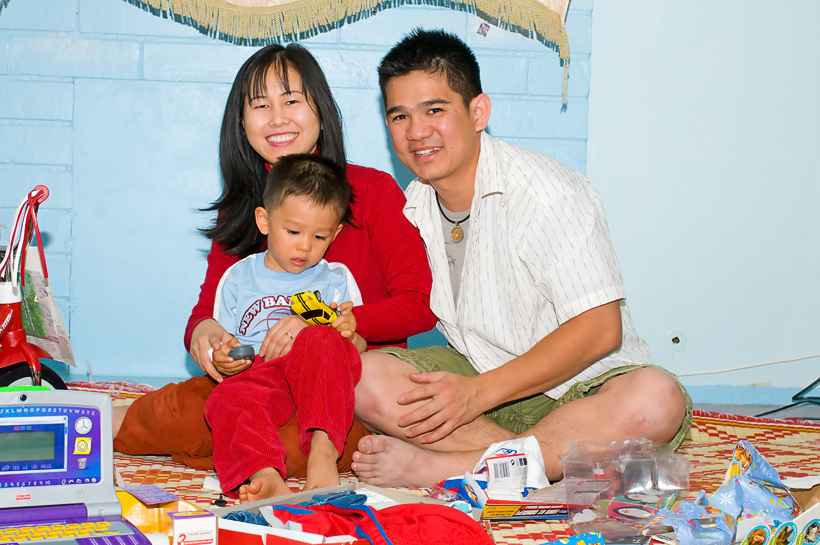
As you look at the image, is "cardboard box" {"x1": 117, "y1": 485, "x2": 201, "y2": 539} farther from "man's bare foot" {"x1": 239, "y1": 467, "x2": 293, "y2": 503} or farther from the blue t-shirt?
the blue t-shirt

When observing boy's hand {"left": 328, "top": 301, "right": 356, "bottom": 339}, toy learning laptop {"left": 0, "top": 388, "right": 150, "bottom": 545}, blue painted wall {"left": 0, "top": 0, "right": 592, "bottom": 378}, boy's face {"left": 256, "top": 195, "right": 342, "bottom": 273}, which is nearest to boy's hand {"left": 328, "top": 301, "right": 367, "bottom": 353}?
boy's hand {"left": 328, "top": 301, "right": 356, "bottom": 339}

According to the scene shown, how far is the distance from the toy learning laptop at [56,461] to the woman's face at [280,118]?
29.8 inches

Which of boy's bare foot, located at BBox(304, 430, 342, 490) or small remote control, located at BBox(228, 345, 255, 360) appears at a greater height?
small remote control, located at BBox(228, 345, 255, 360)

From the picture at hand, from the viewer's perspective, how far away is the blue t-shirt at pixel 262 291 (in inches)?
55.7

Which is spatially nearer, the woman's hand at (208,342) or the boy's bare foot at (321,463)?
the boy's bare foot at (321,463)

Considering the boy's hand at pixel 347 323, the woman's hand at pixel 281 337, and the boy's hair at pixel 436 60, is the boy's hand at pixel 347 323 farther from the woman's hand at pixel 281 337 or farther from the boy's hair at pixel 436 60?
the boy's hair at pixel 436 60

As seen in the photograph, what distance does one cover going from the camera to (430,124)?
4.53 ft

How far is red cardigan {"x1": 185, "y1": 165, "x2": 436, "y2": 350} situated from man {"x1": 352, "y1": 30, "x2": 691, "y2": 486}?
4 centimetres

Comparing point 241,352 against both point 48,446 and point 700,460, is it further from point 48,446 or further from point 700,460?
point 700,460

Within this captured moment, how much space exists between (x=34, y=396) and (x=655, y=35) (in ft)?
6.77

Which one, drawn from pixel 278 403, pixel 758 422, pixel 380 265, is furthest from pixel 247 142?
pixel 758 422

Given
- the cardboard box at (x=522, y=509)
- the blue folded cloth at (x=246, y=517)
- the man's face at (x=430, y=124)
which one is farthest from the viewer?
the man's face at (x=430, y=124)

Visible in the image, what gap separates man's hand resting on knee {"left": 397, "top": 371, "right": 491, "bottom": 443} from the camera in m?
1.27

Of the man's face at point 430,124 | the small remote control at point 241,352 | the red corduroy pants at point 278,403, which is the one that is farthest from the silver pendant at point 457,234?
the small remote control at point 241,352
